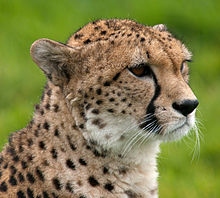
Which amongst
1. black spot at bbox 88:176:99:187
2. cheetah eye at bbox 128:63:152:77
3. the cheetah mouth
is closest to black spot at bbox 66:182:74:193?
black spot at bbox 88:176:99:187

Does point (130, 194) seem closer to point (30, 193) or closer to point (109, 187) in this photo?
point (109, 187)

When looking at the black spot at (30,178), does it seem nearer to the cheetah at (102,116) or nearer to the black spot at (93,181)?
the cheetah at (102,116)

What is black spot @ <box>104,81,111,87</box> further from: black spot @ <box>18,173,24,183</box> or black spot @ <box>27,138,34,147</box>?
black spot @ <box>18,173,24,183</box>

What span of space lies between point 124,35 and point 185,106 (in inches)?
19.8

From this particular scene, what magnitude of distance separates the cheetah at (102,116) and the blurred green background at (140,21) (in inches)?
80.5

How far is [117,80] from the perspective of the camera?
123 inches

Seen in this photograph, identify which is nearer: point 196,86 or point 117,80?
point 117,80

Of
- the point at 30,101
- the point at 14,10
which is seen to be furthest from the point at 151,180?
the point at 14,10

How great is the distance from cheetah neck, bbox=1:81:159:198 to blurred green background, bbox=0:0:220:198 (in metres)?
1.99

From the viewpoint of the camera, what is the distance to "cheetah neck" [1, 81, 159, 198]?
10.2ft

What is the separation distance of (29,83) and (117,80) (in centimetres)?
352

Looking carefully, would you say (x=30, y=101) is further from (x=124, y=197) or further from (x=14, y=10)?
(x=124, y=197)

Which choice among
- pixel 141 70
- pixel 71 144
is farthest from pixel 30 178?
pixel 141 70

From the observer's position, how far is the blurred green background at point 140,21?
18.0 ft
